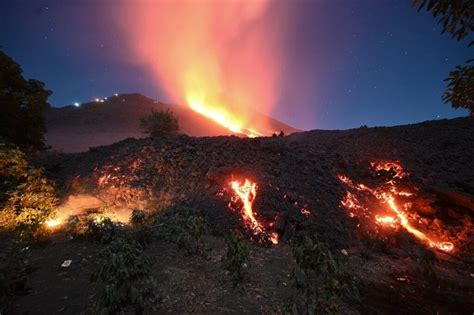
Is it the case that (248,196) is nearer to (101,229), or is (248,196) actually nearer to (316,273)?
(101,229)

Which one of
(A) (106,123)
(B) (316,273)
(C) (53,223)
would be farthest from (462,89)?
(A) (106,123)

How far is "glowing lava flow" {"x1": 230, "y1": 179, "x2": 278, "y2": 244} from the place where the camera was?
10.7 metres

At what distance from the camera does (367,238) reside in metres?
11.1

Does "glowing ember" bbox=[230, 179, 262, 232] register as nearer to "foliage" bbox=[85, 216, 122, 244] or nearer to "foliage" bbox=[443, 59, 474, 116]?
"foliage" bbox=[85, 216, 122, 244]

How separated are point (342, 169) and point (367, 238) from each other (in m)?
6.21

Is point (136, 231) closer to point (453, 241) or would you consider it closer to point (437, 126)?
point (453, 241)

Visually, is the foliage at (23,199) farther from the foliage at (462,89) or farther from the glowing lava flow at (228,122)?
the glowing lava flow at (228,122)

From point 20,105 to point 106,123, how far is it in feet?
153

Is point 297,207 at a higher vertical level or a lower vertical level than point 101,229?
higher

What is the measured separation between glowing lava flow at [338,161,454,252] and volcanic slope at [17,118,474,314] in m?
0.11

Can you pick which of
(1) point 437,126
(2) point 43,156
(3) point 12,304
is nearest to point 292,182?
(3) point 12,304

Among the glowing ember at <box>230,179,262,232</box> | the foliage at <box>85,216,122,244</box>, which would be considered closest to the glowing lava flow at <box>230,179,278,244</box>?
the glowing ember at <box>230,179,262,232</box>

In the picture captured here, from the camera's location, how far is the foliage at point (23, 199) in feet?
32.4

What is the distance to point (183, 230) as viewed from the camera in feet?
29.6
